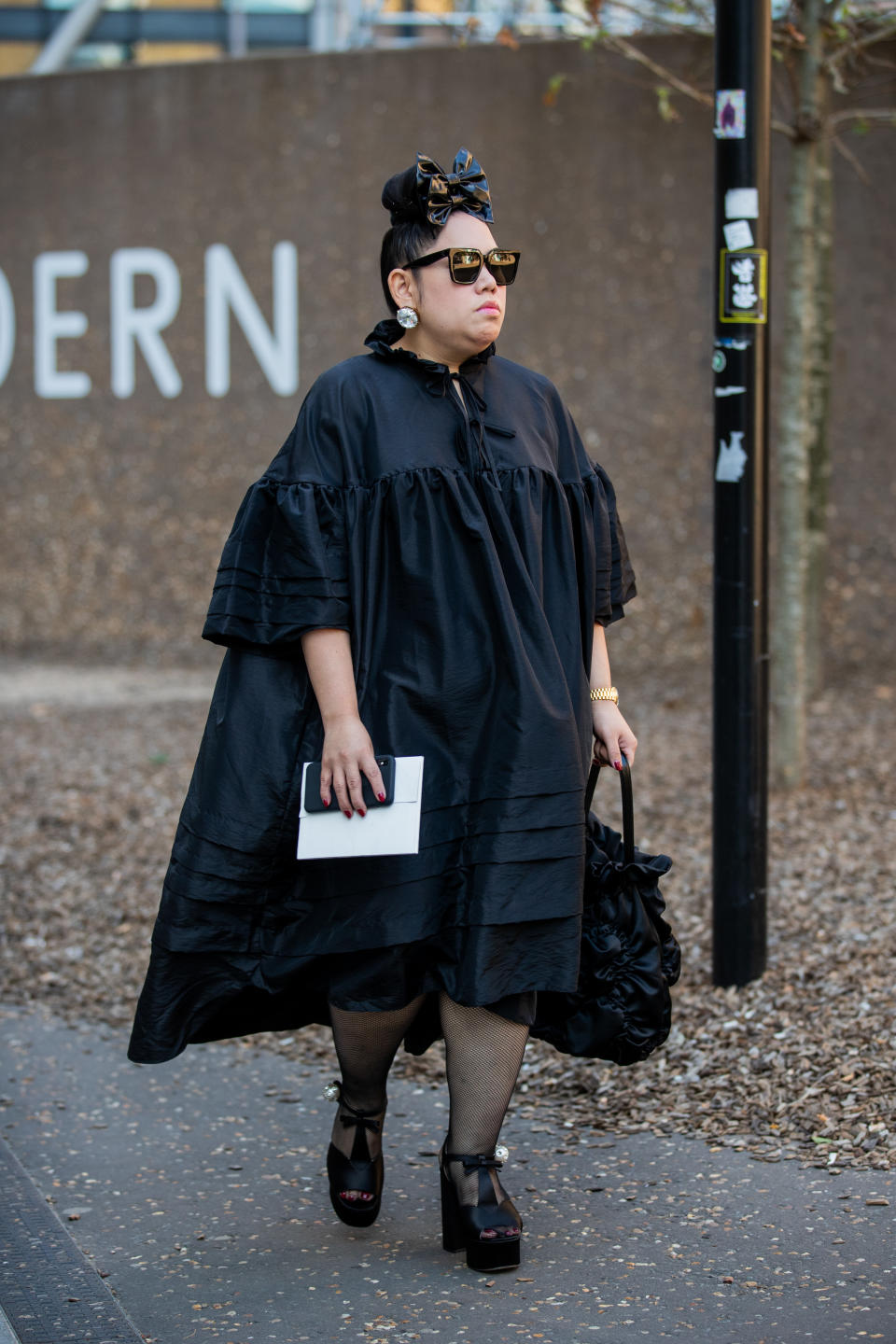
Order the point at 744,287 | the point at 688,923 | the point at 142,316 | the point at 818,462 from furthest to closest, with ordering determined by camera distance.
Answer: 1. the point at 142,316
2. the point at 818,462
3. the point at 688,923
4. the point at 744,287

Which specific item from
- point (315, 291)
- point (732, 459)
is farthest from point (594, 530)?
point (315, 291)

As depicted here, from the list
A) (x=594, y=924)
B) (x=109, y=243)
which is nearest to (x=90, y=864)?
(x=594, y=924)

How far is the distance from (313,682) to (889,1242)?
4.42 feet

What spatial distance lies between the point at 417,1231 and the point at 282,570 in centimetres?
122

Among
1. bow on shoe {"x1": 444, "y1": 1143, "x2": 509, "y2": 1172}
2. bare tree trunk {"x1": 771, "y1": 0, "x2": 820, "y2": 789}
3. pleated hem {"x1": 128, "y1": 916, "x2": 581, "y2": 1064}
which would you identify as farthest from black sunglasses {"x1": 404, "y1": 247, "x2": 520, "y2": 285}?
bare tree trunk {"x1": 771, "y1": 0, "x2": 820, "y2": 789}

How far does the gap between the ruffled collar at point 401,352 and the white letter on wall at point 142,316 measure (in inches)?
271

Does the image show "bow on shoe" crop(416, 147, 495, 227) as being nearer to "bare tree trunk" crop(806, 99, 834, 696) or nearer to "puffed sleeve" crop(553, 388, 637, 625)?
"puffed sleeve" crop(553, 388, 637, 625)

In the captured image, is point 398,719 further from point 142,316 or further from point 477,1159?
point 142,316

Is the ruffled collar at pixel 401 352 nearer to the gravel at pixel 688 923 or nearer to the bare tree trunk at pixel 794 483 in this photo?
the gravel at pixel 688 923

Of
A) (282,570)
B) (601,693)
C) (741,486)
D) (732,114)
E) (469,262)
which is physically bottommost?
(601,693)

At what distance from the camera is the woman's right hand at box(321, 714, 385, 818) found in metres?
2.34

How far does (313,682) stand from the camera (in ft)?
7.86

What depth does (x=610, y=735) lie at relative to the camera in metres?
2.64

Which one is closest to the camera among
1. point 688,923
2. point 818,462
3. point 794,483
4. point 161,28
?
point 688,923
